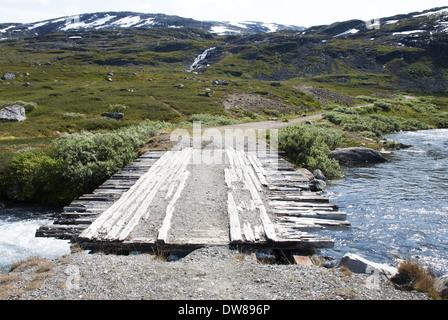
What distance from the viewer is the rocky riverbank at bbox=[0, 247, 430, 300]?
582 centimetres

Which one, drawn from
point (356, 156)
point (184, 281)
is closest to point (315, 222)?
point (184, 281)

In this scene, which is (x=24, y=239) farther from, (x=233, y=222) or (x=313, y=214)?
(x=313, y=214)

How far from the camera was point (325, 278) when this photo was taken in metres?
6.46

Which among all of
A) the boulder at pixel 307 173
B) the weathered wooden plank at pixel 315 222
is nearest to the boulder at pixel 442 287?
the weathered wooden plank at pixel 315 222

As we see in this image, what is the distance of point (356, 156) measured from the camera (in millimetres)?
25672

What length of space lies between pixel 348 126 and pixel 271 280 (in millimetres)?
36305

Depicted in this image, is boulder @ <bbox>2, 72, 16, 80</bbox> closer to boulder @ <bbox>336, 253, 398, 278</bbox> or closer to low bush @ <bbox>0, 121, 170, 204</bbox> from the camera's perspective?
low bush @ <bbox>0, 121, 170, 204</bbox>

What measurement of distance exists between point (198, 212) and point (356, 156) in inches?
780

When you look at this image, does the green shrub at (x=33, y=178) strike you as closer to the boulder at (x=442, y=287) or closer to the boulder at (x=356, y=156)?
the boulder at (x=442, y=287)

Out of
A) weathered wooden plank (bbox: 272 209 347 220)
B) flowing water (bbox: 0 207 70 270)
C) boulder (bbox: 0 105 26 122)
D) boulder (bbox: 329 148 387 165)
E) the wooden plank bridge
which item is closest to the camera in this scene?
the wooden plank bridge

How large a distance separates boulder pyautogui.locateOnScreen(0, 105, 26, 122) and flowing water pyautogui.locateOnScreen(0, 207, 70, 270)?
103 ft

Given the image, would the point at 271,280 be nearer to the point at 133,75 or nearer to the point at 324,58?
the point at 133,75

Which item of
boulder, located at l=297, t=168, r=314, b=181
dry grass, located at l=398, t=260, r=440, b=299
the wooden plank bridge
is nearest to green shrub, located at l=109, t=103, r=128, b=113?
the wooden plank bridge

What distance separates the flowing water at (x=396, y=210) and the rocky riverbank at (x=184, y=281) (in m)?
4.46
